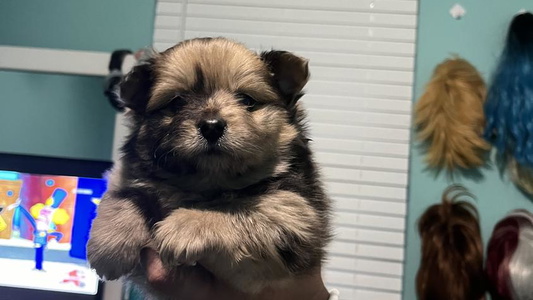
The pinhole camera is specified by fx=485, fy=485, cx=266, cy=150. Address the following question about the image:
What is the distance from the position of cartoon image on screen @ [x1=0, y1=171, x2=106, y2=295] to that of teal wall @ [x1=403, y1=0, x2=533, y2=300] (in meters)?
1.40

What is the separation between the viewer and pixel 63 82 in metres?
2.44

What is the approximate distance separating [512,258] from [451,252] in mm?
235

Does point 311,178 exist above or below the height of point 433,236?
above

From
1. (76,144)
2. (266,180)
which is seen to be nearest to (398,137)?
(266,180)

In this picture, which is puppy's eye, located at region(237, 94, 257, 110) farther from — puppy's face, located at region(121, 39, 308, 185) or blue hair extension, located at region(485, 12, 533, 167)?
blue hair extension, located at region(485, 12, 533, 167)

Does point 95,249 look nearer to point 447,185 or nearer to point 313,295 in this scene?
point 313,295

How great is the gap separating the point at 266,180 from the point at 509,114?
1516 millimetres

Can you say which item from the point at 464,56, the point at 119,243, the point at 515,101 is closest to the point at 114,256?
the point at 119,243

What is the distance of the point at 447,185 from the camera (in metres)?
2.25

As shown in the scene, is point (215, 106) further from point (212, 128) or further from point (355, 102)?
point (355, 102)

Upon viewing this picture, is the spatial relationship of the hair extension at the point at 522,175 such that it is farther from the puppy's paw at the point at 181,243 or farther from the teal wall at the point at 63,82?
the teal wall at the point at 63,82

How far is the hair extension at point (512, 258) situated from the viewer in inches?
76.0

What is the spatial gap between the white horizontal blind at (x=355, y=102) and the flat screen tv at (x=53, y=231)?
924 millimetres

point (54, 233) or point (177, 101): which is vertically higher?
point (177, 101)
